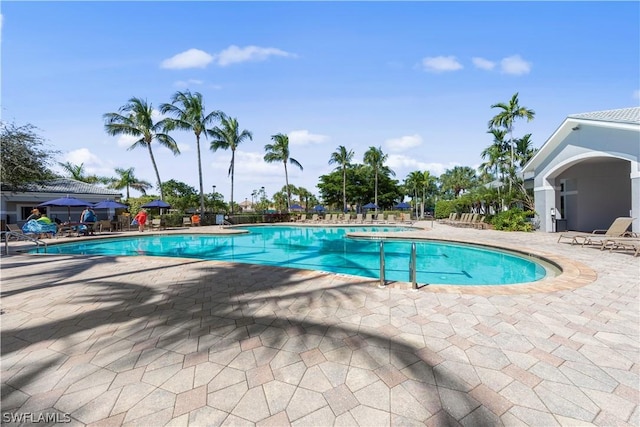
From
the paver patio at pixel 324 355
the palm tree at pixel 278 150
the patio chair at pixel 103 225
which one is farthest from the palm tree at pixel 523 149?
the patio chair at pixel 103 225

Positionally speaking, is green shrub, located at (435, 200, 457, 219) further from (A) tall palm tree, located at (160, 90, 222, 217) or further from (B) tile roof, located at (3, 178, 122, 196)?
(B) tile roof, located at (3, 178, 122, 196)

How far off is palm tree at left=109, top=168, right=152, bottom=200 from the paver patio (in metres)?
47.6

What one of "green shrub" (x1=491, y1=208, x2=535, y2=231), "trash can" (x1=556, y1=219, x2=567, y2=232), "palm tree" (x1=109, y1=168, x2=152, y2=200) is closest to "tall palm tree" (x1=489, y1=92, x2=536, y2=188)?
"green shrub" (x1=491, y1=208, x2=535, y2=231)

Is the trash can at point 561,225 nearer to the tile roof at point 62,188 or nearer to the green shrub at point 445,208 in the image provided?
the green shrub at point 445,208

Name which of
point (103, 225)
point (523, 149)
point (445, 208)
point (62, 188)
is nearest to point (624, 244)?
point (523, 149)

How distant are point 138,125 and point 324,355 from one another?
87.3ft

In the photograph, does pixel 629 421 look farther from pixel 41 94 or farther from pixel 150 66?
pixel 41 94

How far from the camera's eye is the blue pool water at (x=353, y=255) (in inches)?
317

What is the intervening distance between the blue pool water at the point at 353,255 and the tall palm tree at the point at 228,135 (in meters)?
11.7

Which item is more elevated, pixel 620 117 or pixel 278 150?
pixel 278 150

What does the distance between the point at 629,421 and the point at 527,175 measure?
20619 mm

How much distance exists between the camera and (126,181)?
44.8 metres

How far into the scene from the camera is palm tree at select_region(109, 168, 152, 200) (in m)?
44.7

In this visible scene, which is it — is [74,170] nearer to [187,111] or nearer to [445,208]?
[187,111]
